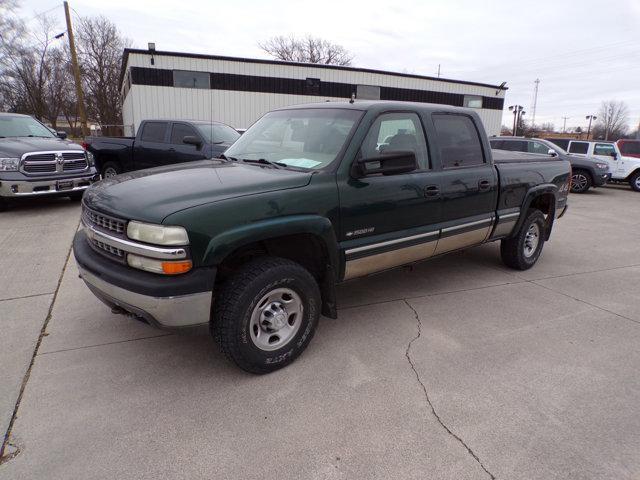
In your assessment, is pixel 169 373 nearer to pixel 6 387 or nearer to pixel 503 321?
pixel 6 387

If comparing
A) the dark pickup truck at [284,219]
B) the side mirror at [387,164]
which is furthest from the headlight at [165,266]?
the side mirror at [387,164]

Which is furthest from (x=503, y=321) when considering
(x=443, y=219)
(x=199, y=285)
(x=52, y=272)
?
(x=52, y=272)

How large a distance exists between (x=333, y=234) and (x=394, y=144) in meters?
1.11

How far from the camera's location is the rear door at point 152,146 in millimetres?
9570

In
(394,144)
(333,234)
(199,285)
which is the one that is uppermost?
(394,144)

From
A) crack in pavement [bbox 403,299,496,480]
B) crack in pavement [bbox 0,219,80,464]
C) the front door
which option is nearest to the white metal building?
crack in pavement [bbox 0,219,80,464]

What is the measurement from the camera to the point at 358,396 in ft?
9.26

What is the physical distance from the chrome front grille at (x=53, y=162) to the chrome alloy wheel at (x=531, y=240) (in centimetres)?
814

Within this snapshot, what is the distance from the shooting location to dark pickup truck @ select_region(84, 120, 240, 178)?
898 centimetres

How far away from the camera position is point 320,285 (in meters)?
3.36

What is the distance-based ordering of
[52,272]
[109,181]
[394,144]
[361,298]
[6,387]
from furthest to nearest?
1. [52,272]
2. [361,298]
3. [394,144]
4. [109,181]
5. [6,387]

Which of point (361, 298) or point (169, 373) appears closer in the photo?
point (169, 373)

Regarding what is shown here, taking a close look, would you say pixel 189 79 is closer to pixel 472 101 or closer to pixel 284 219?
pixel 472 101

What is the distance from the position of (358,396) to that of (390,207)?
4.97 ft
